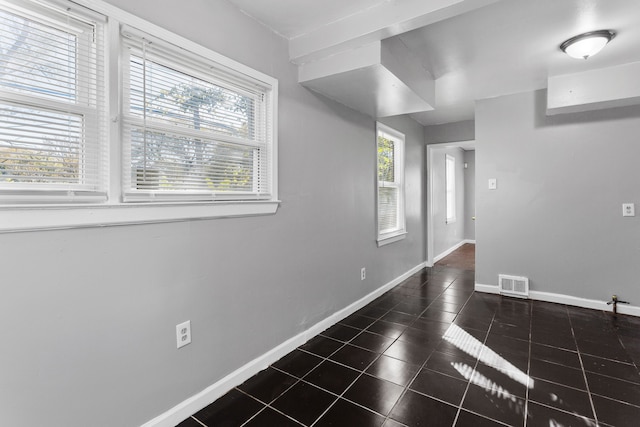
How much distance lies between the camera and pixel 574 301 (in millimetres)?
3381

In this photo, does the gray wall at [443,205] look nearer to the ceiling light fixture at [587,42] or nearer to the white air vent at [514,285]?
the white air vent at [514,285]

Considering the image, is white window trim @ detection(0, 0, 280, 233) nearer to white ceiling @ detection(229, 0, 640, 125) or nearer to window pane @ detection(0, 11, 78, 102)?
window pane @ detection(0, 11, 78, 102)

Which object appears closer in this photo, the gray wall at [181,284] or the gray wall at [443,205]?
the gray wall at [181,284]

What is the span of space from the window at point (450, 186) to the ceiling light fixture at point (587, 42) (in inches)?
169

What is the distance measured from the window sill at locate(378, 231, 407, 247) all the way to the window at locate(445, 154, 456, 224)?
285 centimetres

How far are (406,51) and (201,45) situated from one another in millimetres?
1540

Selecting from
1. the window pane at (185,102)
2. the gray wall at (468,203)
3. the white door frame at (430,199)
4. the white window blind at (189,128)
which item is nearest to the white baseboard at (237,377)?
the white window blind at (189,128)

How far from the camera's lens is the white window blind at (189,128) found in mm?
1499

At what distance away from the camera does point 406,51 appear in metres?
2.43

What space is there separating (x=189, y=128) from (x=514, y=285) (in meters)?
3.80

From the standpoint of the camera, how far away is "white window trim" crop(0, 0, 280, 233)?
117 centimetres

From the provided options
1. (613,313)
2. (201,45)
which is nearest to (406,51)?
(201,45)

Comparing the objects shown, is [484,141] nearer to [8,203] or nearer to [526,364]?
[526,364]

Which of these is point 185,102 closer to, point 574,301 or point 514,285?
point 514,285
